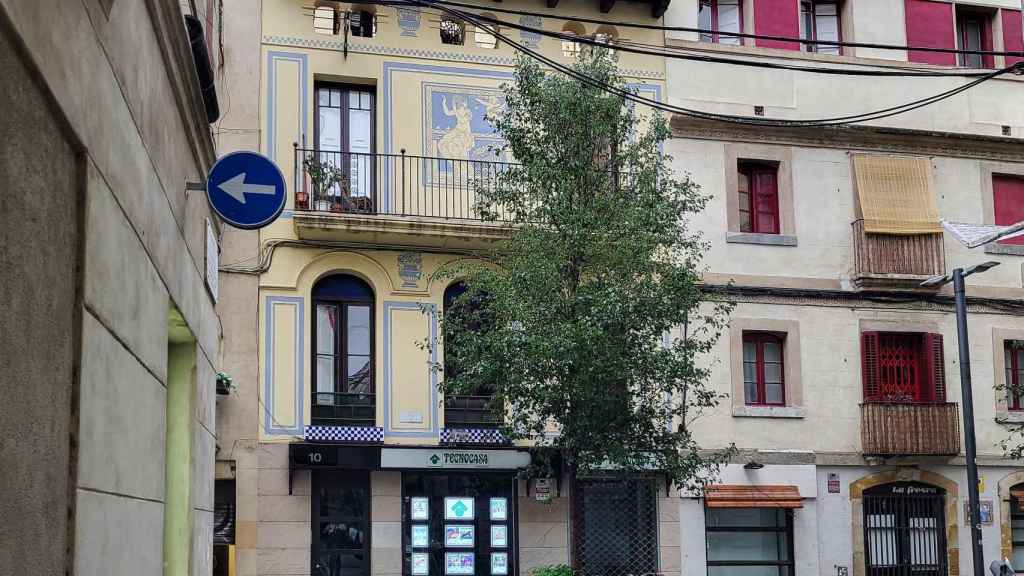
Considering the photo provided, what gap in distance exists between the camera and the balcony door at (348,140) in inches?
842

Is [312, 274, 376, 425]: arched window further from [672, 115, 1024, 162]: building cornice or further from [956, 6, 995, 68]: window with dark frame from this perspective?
[956, 6, 995, 68]: window with dark frame

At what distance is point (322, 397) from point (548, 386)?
4839mm

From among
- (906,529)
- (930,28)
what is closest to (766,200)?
(930,28)

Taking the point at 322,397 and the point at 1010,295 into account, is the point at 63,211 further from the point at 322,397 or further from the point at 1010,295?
the point at 1010,295

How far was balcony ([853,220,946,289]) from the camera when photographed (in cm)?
2370

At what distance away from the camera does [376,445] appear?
20.8m

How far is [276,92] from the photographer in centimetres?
2147

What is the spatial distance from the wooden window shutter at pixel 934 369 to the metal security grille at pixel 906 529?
1.69 m

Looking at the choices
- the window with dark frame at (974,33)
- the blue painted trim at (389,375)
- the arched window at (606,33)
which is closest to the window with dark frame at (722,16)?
the arched window at (606,33)

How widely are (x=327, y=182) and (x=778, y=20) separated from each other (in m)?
9.47

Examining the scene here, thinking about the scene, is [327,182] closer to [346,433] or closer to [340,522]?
[346,433]

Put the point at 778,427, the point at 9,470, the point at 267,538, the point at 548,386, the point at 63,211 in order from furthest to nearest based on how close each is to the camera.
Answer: the point at 778,427 → the point at 267,538 → the point at 548,386 → the point at 63,211 → the point at 9,470

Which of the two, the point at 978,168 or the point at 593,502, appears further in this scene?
the point at 978,168

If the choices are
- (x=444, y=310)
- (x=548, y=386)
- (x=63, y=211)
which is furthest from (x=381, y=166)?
(x=63, y=211)
